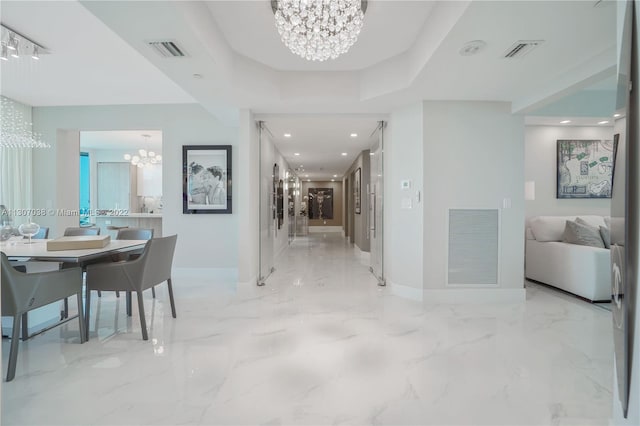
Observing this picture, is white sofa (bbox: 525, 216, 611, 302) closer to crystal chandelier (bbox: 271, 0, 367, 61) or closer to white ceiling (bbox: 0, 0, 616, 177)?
white ceiling (bbox: 0, 0, 616, 177)

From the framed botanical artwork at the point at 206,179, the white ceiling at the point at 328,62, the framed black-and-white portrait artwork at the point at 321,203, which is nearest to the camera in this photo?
the white ceiling at the point at 328,62

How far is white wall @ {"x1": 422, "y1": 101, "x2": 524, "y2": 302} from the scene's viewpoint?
3.83 m

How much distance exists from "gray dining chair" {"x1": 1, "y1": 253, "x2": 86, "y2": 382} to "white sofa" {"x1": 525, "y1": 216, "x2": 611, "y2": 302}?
5395 mm

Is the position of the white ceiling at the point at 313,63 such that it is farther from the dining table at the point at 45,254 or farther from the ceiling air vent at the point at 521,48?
the dining table at the point at 45,254

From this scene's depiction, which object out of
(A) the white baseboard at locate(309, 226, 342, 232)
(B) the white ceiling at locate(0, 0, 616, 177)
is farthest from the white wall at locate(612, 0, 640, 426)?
(A) the white baseboard at locate(309, 226, 342, 232)

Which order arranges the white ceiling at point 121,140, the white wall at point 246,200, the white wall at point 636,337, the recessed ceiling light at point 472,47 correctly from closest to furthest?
the white wall at point 636,337
the recessed ceiling light at point 472,47
the white wall at point 246,200
the white ceiling at point 121,140

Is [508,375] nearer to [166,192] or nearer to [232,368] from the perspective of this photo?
[232,368]

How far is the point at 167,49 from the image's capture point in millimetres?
2555

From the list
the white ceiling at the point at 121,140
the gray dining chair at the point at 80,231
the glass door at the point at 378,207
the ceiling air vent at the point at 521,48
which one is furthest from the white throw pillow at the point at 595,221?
the white ceiling at the point at 121,140

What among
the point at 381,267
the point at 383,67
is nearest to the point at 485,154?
the point at 383,67

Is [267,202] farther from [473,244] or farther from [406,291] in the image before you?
[473,244]

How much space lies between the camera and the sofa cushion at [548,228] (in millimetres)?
4484

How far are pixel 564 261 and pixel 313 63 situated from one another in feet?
13.5

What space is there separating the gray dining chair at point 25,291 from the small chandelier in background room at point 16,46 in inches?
100
